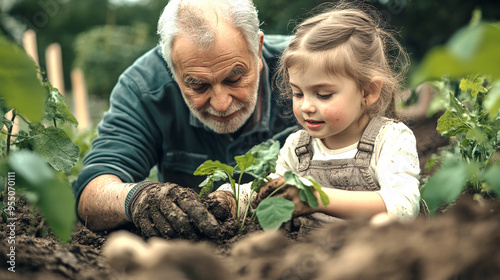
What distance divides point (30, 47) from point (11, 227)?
6.88m

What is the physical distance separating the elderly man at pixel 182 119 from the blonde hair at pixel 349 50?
1.66 ft

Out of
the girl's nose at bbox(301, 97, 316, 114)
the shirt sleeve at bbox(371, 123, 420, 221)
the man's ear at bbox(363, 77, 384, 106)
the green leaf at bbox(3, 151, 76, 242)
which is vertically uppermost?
the green leaf at bbox(3, 151, 76, 242)

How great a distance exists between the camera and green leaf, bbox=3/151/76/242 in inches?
36.8

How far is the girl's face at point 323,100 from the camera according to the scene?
2016 mm

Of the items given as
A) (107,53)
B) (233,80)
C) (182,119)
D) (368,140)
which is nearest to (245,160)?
(368,140)

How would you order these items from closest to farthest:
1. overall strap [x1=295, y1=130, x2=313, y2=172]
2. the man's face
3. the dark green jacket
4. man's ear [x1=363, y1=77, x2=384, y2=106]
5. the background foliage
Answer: man's ear [x1=363, y1=77, x2=384, y2=106]
overall strap [x1=295, y1=130, x2=313, y2=172]
the man's face
the dark green jacket
the background foliage

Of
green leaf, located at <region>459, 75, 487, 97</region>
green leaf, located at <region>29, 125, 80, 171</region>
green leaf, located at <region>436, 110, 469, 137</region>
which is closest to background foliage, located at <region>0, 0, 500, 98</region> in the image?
green leaf, located at <region>459, 75, 487, 97</region>

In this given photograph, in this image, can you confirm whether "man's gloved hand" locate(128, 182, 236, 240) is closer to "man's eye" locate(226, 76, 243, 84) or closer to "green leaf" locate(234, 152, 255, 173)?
"green leaf" locate(234, 152, 255, 173)

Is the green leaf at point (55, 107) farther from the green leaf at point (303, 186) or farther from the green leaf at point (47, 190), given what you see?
the green leaf at point (47, 190)

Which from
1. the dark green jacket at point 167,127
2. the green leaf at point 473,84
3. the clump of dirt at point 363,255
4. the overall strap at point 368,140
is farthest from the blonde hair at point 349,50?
the clump of dirt at point 363,255

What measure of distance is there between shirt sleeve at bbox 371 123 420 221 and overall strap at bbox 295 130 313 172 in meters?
0.30

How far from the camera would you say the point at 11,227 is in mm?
1891

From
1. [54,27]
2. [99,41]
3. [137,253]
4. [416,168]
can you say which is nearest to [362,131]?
[416,168]

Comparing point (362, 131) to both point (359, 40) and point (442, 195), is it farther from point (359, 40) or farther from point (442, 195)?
point (442, 195)
